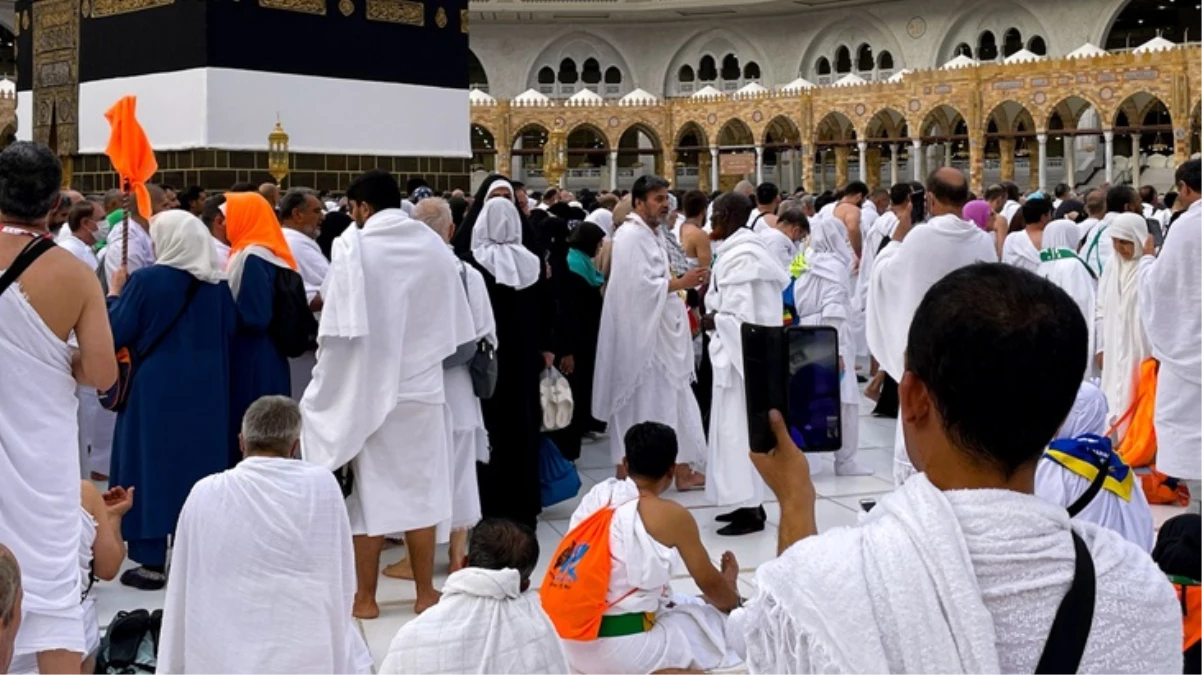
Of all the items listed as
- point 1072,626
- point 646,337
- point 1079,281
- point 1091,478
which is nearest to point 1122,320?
point 1079,281

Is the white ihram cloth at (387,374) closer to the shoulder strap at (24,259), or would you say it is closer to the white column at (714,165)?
the shoulder strap at (24,259)

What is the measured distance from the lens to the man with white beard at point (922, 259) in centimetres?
456

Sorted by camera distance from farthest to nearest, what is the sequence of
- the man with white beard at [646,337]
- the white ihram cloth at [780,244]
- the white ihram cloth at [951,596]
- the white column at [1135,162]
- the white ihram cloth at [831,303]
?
the white column at [1135,162], the white ihram cloth at [831,303], the white ihram cloth at [780,244], the man with white beard at [646,337], the white ihram cloth at [951,596]

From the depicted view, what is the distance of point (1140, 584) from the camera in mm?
1256

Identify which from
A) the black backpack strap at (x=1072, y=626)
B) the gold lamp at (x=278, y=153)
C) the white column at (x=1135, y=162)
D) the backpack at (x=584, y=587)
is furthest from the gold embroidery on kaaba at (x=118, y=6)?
the white column at (x=1135, y=162)

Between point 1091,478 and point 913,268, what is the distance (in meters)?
1.46

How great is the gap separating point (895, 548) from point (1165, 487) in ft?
17.3

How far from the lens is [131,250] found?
20.1 ft

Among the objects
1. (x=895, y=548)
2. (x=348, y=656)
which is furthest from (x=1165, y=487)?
(x=895, y=548)

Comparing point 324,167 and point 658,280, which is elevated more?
point 324,167

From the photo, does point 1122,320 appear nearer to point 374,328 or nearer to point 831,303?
point 831,303

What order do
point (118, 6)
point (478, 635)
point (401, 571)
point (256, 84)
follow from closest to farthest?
point (478, 635)
point (401, 571)
point (256, 84)
point (118, 6)

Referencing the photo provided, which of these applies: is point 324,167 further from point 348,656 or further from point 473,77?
point 473,77

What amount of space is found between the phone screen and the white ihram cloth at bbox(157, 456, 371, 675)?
1.59 m
